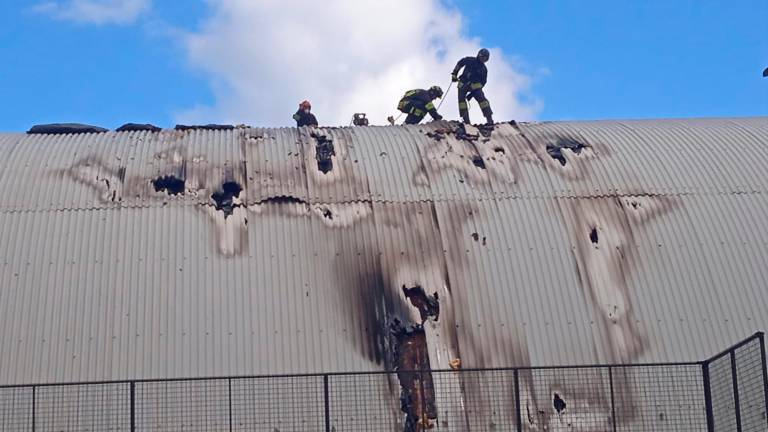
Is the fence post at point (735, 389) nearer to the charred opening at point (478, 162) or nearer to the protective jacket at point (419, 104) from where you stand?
the charred opening at point (478, 162)

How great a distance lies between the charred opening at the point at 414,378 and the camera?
66.8 feet

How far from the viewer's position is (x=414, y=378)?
816 inches

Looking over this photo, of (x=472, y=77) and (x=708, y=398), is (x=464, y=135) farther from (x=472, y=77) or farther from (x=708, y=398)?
(x=708, y=398)

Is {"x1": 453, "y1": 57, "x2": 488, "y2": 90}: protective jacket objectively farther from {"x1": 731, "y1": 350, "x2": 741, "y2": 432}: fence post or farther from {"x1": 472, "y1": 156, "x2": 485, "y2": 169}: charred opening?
{"x1": 731, "y1": 350, "x2": 741, "y2": 432}: fence post

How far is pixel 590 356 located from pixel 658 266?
2850mm

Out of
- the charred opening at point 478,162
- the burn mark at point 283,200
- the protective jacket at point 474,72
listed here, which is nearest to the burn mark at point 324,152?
the burn mark at point 283,200

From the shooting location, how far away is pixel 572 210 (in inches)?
957

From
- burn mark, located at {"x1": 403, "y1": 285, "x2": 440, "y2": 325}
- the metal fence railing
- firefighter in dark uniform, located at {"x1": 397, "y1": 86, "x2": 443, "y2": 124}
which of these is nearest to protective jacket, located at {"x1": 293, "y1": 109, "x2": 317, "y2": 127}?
firefighter in dark uniform, located at {"x1": 397, "y1": 86, "x2": 443, "y2": 124}

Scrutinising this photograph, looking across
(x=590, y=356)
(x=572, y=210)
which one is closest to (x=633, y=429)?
(x=590, y=356)

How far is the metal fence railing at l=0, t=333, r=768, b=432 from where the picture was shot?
65.1 ft

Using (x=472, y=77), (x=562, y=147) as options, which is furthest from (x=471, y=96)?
(x=562, y=147)

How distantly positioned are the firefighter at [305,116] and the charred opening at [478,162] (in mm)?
6519

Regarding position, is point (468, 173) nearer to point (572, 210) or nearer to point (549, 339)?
point (572, 210)

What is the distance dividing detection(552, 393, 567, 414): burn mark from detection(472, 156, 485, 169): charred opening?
662 centimetres
